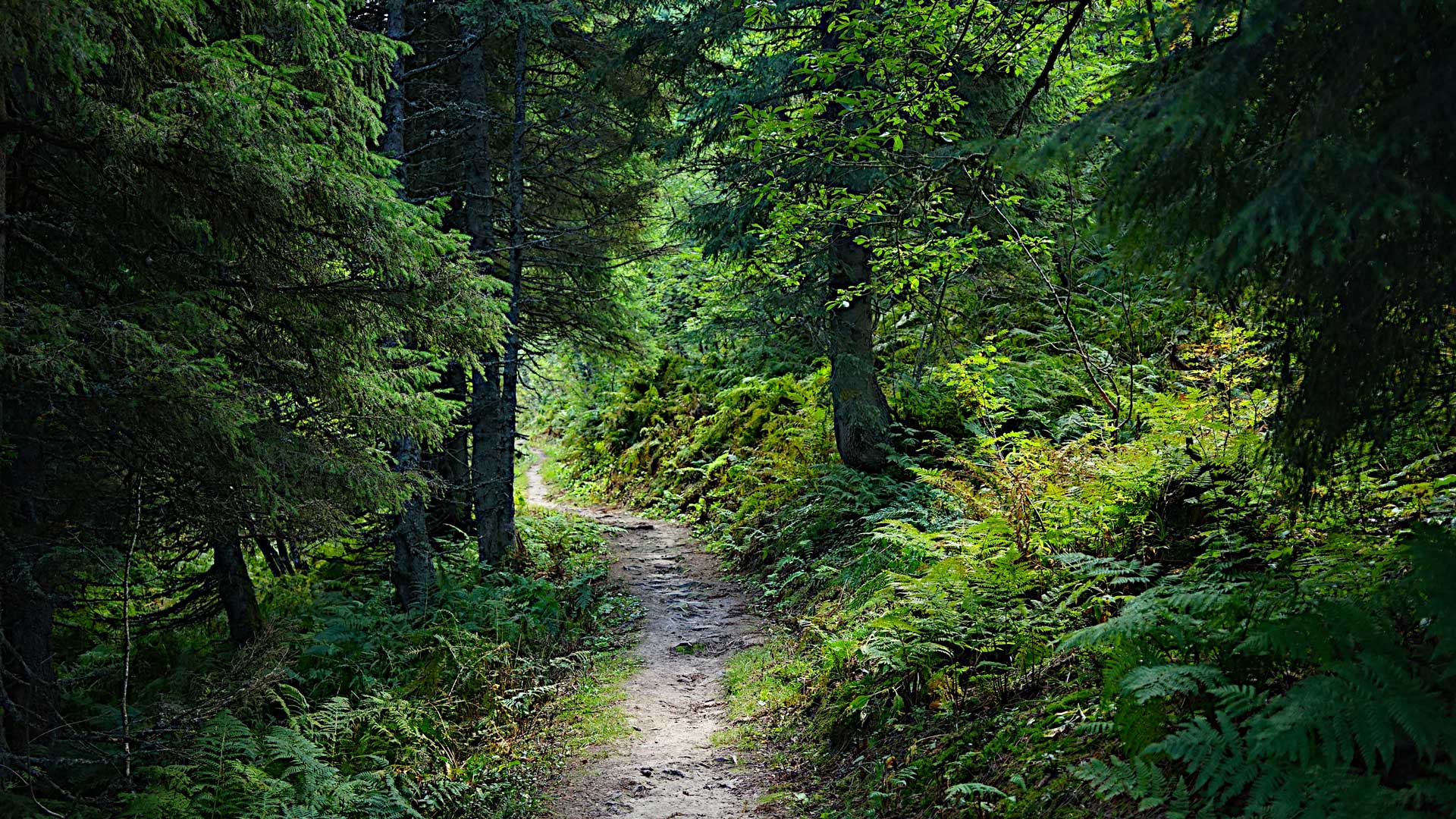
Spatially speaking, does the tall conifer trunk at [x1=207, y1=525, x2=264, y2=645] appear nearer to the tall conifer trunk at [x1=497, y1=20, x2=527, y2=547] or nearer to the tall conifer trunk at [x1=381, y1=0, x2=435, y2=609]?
the tall conifer trunk at [x1=381, y1=0, x2=435, y2=609]

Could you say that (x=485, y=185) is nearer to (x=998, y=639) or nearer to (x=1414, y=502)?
(x=998, y=639)

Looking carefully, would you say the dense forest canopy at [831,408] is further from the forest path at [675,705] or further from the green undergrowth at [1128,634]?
the forest path at [675,705]

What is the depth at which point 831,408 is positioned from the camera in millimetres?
12852

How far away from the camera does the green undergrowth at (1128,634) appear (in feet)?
9.16

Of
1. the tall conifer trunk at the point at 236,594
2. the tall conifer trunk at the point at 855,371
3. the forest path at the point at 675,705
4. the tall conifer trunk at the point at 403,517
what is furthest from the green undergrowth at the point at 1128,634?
the tall conifer trunk at the point at 236,594

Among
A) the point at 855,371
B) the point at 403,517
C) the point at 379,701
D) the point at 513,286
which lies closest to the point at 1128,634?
the point at 379,701

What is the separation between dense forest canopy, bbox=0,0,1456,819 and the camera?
278 cm

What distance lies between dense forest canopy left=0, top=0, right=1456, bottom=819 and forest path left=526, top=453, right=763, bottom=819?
44 centimetres

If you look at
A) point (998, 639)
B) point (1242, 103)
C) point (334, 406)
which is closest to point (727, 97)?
point (334, 406)

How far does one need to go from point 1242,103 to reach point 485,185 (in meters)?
10.6

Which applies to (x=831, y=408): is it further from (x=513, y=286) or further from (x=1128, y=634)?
(x=1128, y=634)

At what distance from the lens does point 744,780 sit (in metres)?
6.07

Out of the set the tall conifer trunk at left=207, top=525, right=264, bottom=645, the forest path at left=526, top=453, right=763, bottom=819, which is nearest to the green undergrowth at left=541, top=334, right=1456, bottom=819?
the forest path at left=526, top=453, right=763, bottom=819

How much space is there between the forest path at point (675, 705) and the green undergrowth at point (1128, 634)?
404 mm
